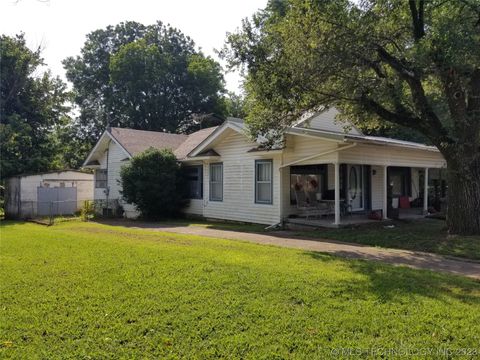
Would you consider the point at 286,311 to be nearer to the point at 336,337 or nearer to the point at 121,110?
the point at 336,337

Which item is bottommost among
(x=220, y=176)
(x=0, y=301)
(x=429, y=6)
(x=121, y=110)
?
(x=0, y=301)

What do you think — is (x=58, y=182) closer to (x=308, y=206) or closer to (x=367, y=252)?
(x=308, y=206)

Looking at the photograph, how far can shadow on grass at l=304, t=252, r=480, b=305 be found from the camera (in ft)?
18.8

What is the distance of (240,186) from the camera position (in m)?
17.1

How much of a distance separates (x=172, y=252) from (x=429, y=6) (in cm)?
943

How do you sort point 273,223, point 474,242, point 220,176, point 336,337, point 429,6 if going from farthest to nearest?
point 220,176, point 273,223, point 429,6, point 474,242, point 336,337

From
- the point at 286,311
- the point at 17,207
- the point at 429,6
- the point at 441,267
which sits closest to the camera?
the point at 286,311

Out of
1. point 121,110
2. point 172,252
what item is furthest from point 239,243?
point 121,110

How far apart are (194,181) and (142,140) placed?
17.9 feet

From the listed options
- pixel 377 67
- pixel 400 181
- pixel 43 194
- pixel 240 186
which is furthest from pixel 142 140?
pixel 377 67

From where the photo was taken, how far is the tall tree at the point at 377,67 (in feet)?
34.3

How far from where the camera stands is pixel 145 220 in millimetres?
19312

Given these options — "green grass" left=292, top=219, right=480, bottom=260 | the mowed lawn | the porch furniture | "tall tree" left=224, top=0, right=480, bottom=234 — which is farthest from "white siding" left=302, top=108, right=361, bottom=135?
the mowed lawn

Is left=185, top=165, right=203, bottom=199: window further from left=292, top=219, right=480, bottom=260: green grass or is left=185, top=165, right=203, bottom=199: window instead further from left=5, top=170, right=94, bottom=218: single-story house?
left=292, top=219, right=480, bottom=260: green grass
